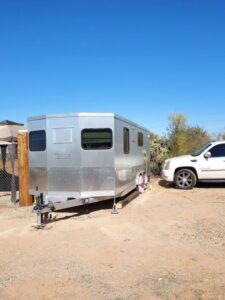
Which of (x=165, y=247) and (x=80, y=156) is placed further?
(x=80, y=156)

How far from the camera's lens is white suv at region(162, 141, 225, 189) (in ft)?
47.0

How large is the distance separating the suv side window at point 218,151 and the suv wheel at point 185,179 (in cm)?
103

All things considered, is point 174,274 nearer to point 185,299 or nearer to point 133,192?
point 185,299

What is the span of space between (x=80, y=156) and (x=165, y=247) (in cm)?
385

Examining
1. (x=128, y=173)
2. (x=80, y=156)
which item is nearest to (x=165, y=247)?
(x=80, y=156)

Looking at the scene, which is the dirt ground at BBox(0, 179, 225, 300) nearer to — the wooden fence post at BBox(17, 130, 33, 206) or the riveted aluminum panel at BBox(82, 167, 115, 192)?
the riveted aluminum panel at BBox(82, 167, 115, 192)

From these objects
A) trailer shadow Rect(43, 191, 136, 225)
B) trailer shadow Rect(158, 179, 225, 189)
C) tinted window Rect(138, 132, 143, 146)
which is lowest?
trailer shadow Rect(43, 191, 136, 225)

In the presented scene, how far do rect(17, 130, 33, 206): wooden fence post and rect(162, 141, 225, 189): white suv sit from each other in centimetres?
542

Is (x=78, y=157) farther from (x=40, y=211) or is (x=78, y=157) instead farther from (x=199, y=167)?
(x=199, y=167)

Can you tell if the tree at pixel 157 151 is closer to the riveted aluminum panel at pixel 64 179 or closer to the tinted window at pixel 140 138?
the tinted window at pixel 140 138

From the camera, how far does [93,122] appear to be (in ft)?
33.4

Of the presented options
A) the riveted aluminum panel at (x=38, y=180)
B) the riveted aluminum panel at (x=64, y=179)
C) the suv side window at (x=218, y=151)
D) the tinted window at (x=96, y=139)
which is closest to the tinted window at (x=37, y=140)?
the riveted aluminum panel at (x=38, y=180)

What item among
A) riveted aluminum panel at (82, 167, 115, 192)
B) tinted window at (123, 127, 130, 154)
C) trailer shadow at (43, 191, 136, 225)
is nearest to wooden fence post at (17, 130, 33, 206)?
→ trailer shadow at (43, 191, 136, 225)

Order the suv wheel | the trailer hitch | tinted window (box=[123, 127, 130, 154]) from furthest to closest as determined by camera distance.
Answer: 1. the suv wheel
2. tinted window (box=[123, 127, 130, 154])
3. the trailer hitch
